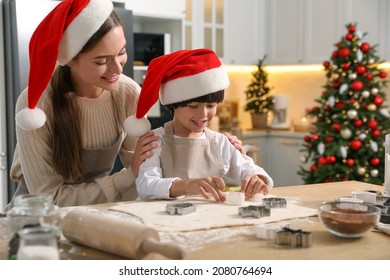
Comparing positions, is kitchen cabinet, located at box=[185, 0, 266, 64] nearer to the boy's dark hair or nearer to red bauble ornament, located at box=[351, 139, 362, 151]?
red bauble ornament, located at box=[351, 139, 362, 151]

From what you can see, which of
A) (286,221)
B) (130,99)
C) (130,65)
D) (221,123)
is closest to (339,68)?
(221,123)

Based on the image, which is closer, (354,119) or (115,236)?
(115,236)

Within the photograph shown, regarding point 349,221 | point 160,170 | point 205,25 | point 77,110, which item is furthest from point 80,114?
point 205,25

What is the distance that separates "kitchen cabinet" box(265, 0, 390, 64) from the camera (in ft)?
15.9

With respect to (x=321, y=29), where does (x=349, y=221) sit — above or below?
below

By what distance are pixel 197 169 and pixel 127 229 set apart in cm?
80

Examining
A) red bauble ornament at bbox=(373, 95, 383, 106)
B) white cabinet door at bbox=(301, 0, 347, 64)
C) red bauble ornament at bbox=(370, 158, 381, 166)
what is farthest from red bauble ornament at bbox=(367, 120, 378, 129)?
white cabinet door at bbox=(301, 0, 347, 64)

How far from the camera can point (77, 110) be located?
6.34 feet

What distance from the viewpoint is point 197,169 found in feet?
6.31

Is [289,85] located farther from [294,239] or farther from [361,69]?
[294,239]

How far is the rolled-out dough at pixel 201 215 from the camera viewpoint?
1.38 m

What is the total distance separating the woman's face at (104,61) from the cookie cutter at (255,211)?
25.2 inches

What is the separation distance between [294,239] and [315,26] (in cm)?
418
